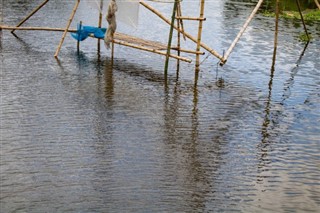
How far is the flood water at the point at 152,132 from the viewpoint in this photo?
8.55 m

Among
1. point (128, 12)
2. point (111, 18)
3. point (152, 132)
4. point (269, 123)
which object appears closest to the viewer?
point (152, 132)

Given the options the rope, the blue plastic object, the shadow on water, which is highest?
the rope

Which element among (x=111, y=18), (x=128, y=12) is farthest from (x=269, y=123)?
(x=128, y=12)

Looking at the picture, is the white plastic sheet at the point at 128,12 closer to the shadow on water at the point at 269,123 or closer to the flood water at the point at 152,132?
the flood water at the point at 152,132

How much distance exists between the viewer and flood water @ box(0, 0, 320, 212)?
855cm

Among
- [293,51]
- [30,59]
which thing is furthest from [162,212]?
[293,51]

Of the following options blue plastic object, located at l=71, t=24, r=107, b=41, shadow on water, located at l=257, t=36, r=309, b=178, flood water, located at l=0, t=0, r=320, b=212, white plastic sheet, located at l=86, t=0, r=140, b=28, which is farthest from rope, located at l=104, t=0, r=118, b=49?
shadow on water, located at l=257, t=36, r=309, b=178

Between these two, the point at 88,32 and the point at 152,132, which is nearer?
the point at 152,132

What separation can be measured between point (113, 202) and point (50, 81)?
23.3 ft

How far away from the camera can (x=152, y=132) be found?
11352 millimetres

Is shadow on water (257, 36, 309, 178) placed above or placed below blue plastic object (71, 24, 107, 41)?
below

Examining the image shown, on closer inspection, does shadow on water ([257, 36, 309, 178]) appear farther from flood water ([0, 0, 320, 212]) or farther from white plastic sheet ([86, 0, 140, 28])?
white plastic sheet ([86, 0, 140, 28])

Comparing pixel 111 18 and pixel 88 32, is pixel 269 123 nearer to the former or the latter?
pixel 111 18

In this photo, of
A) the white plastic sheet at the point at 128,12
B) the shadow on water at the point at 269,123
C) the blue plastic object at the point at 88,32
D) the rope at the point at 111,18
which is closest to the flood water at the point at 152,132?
the shadow on water at the point at 269,123
